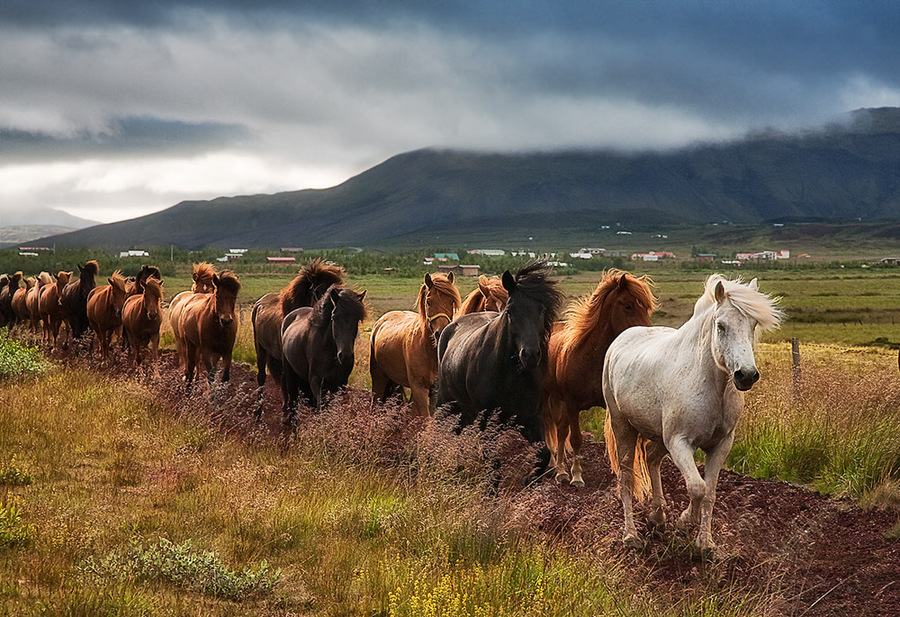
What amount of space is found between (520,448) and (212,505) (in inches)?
138

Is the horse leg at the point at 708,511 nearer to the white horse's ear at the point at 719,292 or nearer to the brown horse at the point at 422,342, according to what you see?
the white horse's ear at the point at 719,292

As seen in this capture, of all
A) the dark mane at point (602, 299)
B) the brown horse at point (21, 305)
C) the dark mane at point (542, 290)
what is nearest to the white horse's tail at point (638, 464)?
the dark mane at point (542, 290)

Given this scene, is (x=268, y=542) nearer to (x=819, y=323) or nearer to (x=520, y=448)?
(x=520, y=448)

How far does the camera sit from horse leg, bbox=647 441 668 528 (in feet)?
25.4

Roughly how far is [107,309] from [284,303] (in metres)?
7.92

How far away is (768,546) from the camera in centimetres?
724

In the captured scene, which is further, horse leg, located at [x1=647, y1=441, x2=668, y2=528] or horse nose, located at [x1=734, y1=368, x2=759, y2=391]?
horse leg, located at [x1=647, y1=441, x2=668, y2=528]

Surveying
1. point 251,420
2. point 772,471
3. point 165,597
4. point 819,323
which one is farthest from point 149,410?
point 819,323

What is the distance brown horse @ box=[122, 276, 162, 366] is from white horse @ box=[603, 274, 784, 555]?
12789 mm

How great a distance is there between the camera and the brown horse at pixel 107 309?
66.1 feet

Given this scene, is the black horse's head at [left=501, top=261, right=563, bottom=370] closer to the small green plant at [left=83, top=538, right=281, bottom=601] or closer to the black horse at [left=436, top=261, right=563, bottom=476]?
the black horse at [left=436, top=261, right=563, bottom=476]

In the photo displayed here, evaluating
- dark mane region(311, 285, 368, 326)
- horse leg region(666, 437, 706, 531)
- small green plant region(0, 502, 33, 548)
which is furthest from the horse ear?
small green plant region(0, 502, 33, 548)

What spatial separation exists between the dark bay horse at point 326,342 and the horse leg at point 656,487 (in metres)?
4.41

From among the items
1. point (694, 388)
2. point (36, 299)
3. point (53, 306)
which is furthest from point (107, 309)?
point (694, 388)
